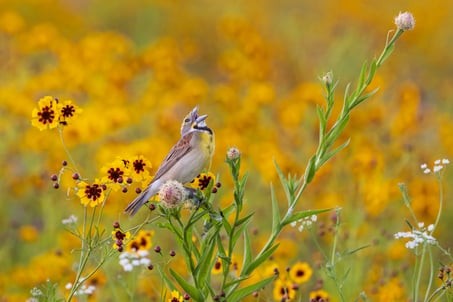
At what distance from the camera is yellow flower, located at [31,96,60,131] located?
3.16 meters

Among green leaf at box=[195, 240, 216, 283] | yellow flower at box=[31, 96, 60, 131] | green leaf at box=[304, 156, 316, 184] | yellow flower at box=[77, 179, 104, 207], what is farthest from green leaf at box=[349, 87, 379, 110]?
yellow flower at box=[31, 96, 60, 131]

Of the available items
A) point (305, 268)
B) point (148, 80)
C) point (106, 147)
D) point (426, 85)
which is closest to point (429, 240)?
point (305, 268)

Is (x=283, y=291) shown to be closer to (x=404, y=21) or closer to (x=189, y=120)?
(x=189, y=120)

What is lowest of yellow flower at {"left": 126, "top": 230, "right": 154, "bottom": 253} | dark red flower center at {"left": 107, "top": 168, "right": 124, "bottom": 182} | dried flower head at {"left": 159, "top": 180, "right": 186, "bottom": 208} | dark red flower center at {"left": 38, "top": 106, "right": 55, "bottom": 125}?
dried flower head at {"left": 159, "top": 180, "right": 186, "bottom": 208}

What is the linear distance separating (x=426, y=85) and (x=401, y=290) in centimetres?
802

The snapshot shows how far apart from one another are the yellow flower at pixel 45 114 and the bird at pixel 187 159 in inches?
17.1

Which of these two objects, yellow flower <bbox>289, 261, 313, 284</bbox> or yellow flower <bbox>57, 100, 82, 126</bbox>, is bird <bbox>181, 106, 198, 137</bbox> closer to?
yellow flower <bbox>57, 100, 82, 126</bbox>

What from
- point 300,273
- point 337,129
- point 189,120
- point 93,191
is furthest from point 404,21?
point 300,273

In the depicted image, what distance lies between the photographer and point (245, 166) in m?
6.55

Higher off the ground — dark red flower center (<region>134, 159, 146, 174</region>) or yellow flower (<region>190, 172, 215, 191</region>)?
dark red flower center (<region>134, 159, 146, 174</region>)

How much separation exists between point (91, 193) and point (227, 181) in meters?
3.43

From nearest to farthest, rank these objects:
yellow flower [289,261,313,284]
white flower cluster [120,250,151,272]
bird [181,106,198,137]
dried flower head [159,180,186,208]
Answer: dried flower head [159,180,186,208]
bird [181,106,198,137]
white flower cluster [120,250,151,272]
yellow flower [289,261,313,284]

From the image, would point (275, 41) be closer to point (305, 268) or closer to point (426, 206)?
point (426, 206)

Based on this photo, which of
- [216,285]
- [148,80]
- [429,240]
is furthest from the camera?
[148,80]
